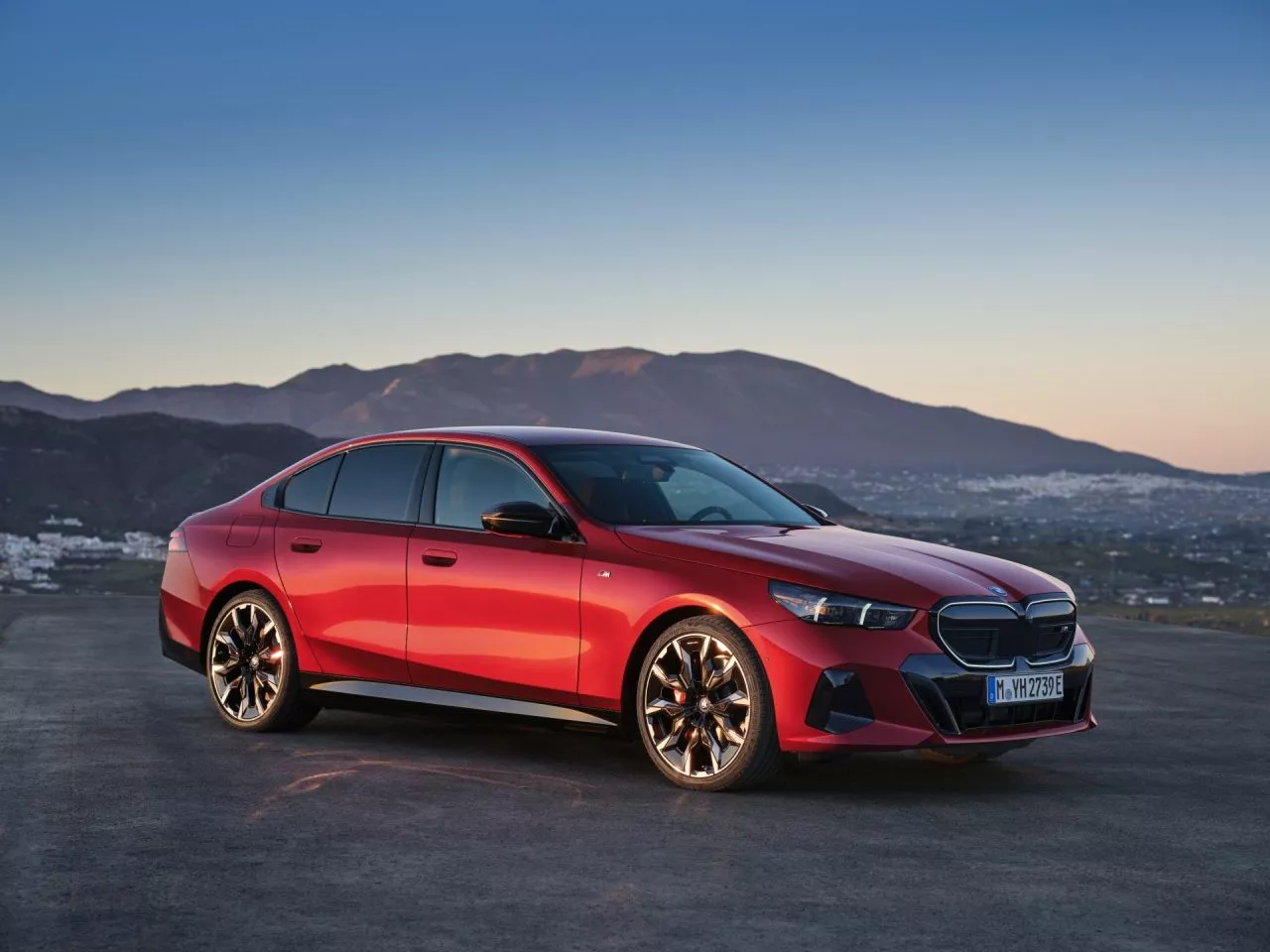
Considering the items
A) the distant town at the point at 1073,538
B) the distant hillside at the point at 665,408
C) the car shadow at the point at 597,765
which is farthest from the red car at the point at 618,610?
the distant hillside at the point at 665,408

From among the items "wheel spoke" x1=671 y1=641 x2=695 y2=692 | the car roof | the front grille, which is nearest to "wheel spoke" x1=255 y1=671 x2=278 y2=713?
the car roof

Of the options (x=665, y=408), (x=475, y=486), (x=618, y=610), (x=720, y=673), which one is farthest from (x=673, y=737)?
(x=665, y=408)

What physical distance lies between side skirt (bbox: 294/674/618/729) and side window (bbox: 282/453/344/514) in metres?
0.97

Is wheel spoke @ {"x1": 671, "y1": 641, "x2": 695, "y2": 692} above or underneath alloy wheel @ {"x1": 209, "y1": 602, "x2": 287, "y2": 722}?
above

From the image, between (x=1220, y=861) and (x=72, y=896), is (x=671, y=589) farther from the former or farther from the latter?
(x=72, y=896)

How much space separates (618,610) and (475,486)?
1307 millimetres

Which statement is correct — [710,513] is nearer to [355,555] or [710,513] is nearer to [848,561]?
[848,561]

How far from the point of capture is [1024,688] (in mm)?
7598

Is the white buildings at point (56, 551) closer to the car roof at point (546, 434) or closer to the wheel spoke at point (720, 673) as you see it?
the car roof at point (546, 434)

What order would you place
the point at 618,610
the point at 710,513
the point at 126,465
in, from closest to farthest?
1. the point at 618,610
2. the point at 710,513
3. the point at 126,465

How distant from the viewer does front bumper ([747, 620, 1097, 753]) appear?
Answer: 283 inches

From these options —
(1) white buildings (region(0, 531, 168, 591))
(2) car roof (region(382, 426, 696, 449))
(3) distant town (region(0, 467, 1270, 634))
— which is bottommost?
(1) white buildings (region(0, 531, 168, 591))

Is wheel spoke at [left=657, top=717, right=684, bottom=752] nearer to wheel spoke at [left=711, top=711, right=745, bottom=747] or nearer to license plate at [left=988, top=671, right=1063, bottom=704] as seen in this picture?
wheel spoke at [left=711, top=711, right=745, bottom=747]

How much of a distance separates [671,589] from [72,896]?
3031 mm
